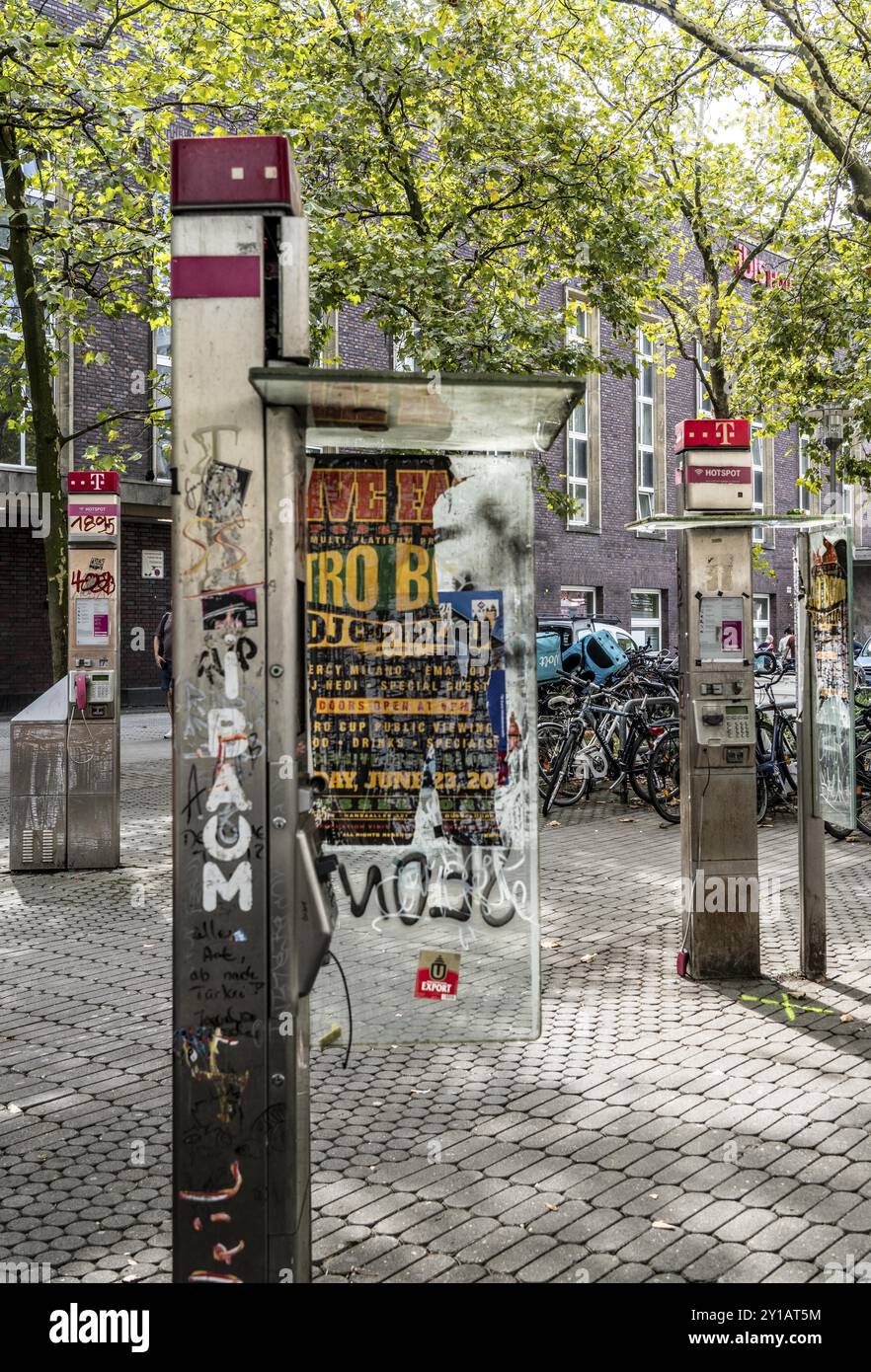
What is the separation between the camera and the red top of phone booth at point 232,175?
111 inches

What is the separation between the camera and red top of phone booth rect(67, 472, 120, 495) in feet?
30.9

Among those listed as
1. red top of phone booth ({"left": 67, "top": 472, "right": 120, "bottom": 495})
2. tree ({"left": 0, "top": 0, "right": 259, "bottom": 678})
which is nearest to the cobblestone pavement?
red top of phone booth ({"left": 67, "top": 472, "right": 120, "bottom": 495})

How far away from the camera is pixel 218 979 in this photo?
281cm

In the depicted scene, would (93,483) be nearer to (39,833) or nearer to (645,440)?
(39,833)

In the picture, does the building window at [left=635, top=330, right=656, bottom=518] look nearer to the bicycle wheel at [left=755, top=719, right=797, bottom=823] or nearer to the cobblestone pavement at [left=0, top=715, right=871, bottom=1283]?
the bicycle wheel at [left=755, top=719, right=797, bottom=823]

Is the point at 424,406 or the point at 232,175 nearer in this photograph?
the point at 232,175

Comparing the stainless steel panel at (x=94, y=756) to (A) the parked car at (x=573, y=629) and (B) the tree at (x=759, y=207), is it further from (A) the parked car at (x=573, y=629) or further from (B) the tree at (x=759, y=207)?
(A) the parked car at (x=573, y=629)

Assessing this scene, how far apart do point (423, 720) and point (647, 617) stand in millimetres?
32309

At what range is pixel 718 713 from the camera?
657 centimetres

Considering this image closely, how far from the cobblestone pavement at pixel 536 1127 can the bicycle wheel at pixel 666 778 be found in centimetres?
416

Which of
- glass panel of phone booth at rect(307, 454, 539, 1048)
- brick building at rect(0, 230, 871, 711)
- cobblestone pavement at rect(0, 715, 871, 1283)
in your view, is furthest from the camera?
brick building at rect(0, 230, 871, 711)

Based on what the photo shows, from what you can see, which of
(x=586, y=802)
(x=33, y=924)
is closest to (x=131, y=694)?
(x=586, y=802)

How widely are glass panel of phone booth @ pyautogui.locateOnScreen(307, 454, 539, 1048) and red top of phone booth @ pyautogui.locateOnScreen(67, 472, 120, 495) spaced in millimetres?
6419

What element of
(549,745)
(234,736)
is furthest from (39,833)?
(234,736)
